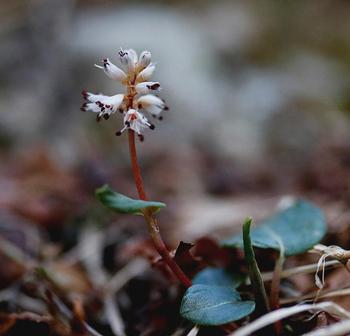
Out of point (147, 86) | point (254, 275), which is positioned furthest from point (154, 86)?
point (254, 275)

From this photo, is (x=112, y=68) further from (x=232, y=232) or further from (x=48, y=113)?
(x=48, y=113)

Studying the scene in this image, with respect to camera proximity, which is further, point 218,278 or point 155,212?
point 218,278

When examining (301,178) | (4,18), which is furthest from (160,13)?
(301,178)

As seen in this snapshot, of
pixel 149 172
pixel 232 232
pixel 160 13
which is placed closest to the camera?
pixel 232 232

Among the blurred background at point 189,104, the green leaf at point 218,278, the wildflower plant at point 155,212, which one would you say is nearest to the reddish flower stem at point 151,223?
the wildflower plant at point 155,212

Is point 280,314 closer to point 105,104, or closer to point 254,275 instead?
point 254,275
